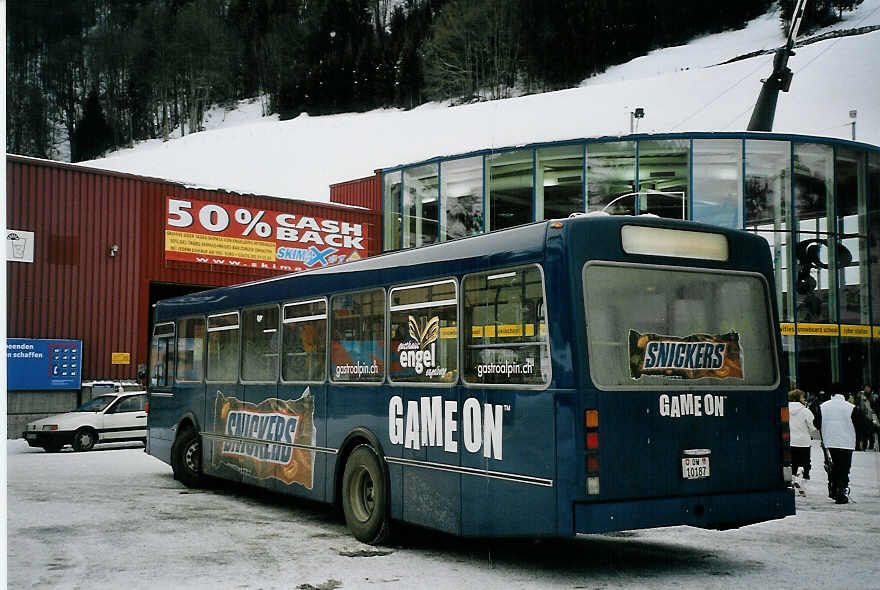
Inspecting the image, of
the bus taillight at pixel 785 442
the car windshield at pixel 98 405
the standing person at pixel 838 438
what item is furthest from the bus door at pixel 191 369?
the car windshield at pixel 98 405

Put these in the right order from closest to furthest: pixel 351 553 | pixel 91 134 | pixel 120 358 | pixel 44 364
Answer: pixel 351 553, pixel 44 364, pixel 120 358, pixel 91 134

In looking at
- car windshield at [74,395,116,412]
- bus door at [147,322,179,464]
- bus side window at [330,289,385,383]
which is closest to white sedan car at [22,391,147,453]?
car windshield at [74,395,116,412]

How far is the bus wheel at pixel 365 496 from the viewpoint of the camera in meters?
8.82

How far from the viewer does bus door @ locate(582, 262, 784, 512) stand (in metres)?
→ 7.02

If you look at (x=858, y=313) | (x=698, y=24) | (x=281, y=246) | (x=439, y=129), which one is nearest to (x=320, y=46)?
(x=439, y=129)

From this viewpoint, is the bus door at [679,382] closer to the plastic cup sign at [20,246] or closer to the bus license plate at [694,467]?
the bus license plate at [694,467]

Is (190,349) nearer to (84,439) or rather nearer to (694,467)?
Result: (694,467)

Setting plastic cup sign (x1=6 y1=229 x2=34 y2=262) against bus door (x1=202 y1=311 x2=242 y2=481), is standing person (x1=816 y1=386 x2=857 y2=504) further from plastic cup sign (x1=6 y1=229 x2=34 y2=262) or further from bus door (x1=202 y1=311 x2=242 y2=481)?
plastic cup sign (x1=6 y1=229 x2=34 y2=262)

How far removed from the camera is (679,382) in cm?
739

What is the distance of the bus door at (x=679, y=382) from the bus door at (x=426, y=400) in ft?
4.67

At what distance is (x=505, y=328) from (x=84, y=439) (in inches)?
653

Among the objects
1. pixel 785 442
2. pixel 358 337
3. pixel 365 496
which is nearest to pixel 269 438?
pixel 365 496

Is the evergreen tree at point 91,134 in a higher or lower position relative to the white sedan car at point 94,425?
higher

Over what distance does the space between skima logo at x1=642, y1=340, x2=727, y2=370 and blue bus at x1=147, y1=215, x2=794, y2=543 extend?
0.05 ft
